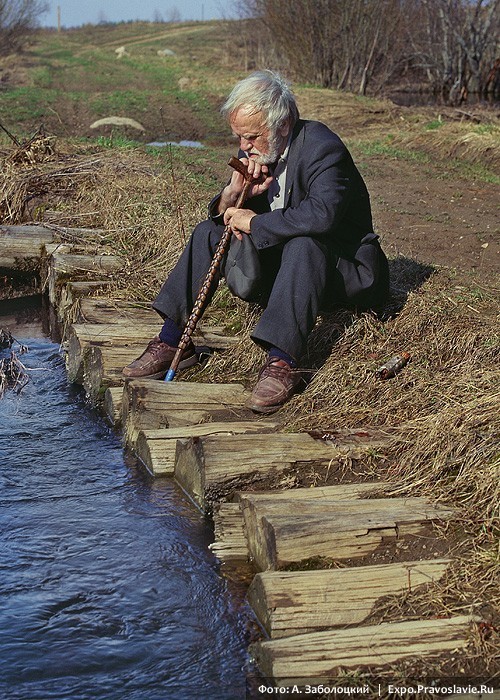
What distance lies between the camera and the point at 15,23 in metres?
37.1

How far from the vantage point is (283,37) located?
2288cm

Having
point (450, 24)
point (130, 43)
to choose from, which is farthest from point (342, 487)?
point (130, 43)

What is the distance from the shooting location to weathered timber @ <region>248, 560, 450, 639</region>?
2.79 meters

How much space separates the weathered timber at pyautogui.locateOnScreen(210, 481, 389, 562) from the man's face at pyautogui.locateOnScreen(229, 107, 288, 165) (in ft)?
5.53

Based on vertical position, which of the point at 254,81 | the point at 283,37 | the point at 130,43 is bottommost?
the point at 130,43

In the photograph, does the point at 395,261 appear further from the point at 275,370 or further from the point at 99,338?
the point at 275,370

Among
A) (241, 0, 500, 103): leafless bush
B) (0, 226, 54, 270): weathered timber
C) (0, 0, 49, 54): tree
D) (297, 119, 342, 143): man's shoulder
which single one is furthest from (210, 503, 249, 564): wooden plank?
(0, 0, 49, 54): tree

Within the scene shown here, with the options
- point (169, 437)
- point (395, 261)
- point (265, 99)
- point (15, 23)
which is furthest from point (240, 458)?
point (15, 23)

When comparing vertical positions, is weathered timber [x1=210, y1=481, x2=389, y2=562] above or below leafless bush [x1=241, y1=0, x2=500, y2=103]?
above

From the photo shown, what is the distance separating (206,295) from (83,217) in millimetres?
3458

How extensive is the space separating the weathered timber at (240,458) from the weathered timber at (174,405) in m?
0.44

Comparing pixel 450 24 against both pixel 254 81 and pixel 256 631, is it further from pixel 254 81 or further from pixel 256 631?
pixel 256 631

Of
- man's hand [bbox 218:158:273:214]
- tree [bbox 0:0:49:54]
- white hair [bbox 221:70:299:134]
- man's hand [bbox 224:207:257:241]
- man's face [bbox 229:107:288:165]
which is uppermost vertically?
white hair [bbox 221:70:299:134]

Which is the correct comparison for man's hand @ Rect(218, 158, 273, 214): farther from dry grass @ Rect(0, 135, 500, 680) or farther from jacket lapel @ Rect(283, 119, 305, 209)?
dry grass @ Rect(0, 135, 500, 680)
